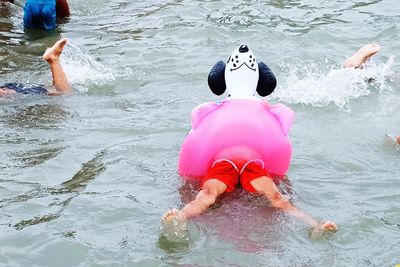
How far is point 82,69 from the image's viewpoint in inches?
286

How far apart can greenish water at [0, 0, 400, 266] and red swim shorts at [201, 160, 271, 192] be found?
12 cm

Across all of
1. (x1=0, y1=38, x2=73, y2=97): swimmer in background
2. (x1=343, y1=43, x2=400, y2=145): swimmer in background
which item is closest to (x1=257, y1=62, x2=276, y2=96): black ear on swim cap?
(x1=343, y1=43, x2=400, y2=145): swimmer in background

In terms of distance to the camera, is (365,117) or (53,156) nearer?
(53,156)

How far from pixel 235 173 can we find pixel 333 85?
8.10 feet

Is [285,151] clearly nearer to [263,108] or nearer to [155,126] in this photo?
[263,108]

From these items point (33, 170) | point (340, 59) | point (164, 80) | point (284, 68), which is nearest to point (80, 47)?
point (164, 80)

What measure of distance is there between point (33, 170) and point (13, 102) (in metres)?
1.60

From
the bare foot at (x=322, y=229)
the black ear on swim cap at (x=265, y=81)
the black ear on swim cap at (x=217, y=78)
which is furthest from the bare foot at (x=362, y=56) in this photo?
the bare foot at (x=322, y=229)

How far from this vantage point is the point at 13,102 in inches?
249

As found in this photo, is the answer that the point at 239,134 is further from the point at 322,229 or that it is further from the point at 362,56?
the point at 362,56

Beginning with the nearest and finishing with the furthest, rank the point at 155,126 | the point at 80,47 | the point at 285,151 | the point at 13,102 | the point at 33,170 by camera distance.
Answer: the point at 285,151 → the point at 33,170 → the point at 155,126 → the point at 13,102 → the point at 80,47

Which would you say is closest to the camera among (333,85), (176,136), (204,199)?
(204,199)

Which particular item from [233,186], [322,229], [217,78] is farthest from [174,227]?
[217,78]

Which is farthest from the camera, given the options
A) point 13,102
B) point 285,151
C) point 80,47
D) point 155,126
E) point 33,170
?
point 80,47
